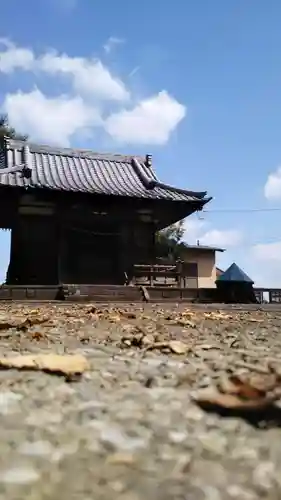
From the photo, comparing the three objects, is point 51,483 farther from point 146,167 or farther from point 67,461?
point 146,167

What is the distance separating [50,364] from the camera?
269 cm

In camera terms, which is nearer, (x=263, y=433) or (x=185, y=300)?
(x=263, y=433)

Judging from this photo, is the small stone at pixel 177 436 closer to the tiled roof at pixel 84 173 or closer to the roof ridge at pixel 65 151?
the tiled roof at pixel 84 173

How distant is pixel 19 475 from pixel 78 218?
16.0m

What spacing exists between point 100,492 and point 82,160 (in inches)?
736

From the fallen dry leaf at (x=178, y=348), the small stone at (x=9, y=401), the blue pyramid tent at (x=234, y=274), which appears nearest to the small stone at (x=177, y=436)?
the small stone at (x=9, y=401)

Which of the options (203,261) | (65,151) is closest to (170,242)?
(203,261)

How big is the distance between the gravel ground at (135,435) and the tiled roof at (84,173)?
45.4 ft

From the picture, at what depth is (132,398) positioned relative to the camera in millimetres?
2164

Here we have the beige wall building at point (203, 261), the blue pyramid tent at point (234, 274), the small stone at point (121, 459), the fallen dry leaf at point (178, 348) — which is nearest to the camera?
the small stone at point (121, 459)

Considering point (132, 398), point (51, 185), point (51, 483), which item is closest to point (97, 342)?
point (132, 398)

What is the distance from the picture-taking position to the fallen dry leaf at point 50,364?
8.57 feet

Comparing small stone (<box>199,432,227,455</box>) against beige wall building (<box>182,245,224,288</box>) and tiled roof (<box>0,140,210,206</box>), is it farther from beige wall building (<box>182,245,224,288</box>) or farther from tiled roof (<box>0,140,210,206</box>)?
beige wall building (<box>182,245,224,288</box>)

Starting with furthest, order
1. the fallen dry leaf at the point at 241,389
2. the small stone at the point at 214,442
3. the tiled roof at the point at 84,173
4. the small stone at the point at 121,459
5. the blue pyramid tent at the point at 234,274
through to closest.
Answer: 1. the blue pyramid tent at the point at 234,274
2. the tiled roof at the point at 84,173
3. the fallen dry leaf at the point at 241,389
4. the small stone at the point at 214,442
5. the small stone at the point at 121,459
